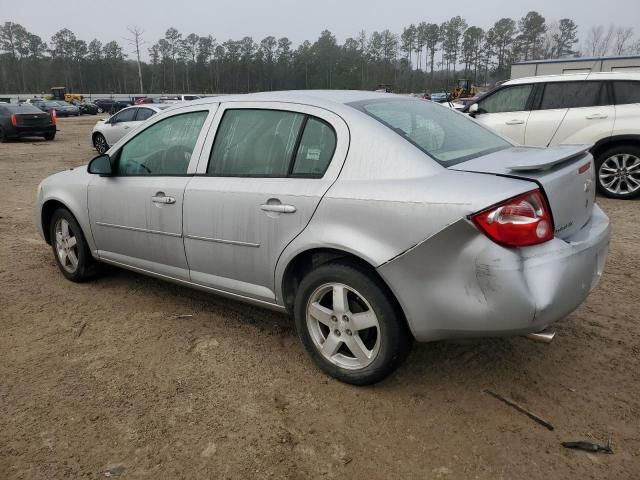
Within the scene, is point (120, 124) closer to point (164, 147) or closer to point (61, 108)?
point (164, 147)

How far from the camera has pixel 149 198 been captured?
3592 millimetres

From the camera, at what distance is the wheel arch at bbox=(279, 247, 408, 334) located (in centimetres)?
259

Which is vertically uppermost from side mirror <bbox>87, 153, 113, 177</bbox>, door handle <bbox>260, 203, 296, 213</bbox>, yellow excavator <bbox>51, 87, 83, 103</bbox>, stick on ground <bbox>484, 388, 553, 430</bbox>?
yellow excavator <bbox>51, 87, 83, 103</bbox>

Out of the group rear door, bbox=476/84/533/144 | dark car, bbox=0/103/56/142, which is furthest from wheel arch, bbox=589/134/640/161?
dark car, bbox=0/103/56/142

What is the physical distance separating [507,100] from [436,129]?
6001 millimetres

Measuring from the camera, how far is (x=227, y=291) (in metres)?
3.31

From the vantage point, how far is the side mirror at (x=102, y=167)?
388 centimetres

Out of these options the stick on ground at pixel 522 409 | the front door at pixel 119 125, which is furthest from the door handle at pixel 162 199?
the front door at pixel 119 125

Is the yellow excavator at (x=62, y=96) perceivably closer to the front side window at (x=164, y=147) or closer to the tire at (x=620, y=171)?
the tire at (x=620, y=171)

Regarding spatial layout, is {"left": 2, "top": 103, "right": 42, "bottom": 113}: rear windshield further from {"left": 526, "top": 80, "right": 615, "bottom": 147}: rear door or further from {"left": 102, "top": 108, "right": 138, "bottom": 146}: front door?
{"left": 526, "top": 80, "right": 615, "bottom": 147}: rear door

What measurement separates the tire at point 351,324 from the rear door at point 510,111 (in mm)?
5956

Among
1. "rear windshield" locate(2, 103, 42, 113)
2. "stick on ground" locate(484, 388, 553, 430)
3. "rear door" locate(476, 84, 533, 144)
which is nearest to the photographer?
"stick on ground" locate(484, 388, 553, 430)

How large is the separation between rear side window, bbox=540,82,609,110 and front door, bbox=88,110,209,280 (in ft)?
20.4

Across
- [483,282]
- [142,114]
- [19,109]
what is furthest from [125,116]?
[483,282]
